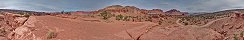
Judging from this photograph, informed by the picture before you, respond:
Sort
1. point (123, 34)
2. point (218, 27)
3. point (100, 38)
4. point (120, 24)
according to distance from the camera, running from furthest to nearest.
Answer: point (218, 27) < point (120, 24) < point (123, 34) < point (100, 38)

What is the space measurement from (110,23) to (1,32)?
7444mm

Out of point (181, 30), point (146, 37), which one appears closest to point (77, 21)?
point (146, 37)

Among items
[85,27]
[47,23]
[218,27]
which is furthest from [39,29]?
[218,27]

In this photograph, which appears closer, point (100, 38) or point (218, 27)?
point (100, 38)

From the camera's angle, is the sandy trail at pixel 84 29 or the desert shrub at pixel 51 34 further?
the sandy trail at pixel 84 29

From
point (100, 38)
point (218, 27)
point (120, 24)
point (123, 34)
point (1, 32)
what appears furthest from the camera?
point (1, 32)

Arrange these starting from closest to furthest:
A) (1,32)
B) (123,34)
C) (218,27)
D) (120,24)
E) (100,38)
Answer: (100,38), (123,34), (120,24), (218,27), (1,32)

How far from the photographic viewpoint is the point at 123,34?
16.6 meters

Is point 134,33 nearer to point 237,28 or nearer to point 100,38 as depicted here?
point 100,38

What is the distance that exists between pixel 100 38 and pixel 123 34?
138cm

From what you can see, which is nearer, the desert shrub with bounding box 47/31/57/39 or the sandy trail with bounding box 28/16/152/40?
the desert shrub with bounding box 47/31/57/39

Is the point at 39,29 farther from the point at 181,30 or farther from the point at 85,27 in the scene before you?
the point at 181,30

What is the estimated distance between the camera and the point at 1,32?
868 inches

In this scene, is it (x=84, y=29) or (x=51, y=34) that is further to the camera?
(x=84, y=29)
